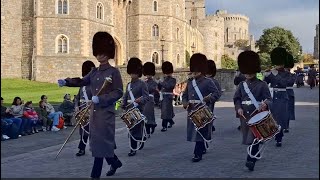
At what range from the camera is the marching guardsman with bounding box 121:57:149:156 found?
416 inches

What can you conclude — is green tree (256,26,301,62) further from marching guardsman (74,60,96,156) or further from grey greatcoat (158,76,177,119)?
marching guardsman (74,60,96,156)

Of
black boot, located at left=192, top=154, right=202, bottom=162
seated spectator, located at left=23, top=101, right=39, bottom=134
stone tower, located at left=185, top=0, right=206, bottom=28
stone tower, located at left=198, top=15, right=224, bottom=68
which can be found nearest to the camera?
black boot, located at left=192, top=154, right=202, bottom=162

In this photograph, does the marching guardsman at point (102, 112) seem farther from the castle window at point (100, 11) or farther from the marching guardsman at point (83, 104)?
the castle window at point (100, 11)

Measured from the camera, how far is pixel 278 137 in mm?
11523

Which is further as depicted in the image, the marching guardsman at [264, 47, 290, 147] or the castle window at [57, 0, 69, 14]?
the castle window at [57, 0, 69, 14]

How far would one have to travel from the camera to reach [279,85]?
12.8 m

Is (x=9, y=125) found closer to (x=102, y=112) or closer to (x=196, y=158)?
(x=196, y=158)

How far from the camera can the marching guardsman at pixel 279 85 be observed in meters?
12.5

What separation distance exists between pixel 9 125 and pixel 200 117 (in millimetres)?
6100

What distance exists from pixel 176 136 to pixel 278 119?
2.98 m

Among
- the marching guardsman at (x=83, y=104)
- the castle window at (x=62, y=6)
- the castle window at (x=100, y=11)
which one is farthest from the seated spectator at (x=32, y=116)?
the castle window at (x=100, y=11)

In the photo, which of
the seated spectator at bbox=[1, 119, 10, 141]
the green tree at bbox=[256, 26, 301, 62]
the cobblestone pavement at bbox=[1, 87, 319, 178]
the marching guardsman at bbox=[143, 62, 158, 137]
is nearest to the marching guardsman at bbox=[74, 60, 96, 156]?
the cobblestone pavement at bbox=[1, 87, 319, 178]

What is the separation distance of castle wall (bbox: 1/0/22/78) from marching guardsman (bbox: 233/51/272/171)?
1480 inches

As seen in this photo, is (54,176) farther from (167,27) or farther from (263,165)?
(167,27)
